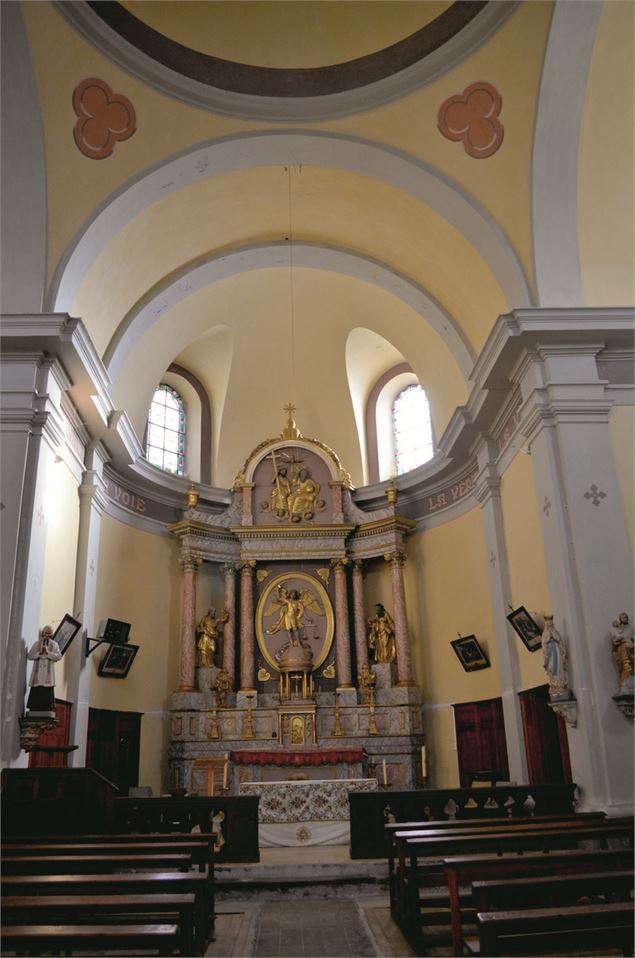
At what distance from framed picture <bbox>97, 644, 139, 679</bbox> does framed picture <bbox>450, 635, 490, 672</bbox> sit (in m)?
5.28

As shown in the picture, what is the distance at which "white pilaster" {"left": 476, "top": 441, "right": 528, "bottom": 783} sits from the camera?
10.3 m

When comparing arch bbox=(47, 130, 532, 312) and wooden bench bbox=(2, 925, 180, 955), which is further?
arch bbox=(47, 130, 532, 312)

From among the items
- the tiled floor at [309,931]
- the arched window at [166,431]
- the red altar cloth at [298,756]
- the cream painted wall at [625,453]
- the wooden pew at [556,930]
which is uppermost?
the arched window at [166,431]

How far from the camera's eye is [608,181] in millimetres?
9570

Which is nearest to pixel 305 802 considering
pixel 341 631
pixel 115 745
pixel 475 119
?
pixel 115 745

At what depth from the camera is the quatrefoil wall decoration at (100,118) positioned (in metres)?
9.00

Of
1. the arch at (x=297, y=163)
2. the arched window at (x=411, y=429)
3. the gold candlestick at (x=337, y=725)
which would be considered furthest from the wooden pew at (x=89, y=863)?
the arched window at (x=411, y=429)

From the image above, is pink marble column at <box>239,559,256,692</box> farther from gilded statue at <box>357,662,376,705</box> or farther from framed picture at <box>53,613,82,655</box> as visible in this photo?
framed picture at <box>53,613,82,655</box>

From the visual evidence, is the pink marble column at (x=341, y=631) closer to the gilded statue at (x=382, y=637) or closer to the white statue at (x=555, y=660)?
the gilded statue at (x=382, y=637)

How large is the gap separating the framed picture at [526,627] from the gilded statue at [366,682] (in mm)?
4080

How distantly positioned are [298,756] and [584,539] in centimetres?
606

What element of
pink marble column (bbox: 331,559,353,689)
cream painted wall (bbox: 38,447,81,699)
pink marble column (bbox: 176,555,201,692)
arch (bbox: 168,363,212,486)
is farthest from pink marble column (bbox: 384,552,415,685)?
cream painted wall (bbox: 38,447,81,699)

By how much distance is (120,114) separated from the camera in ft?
30.6

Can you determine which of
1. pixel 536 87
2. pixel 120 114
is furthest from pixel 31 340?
pixel 536 87
